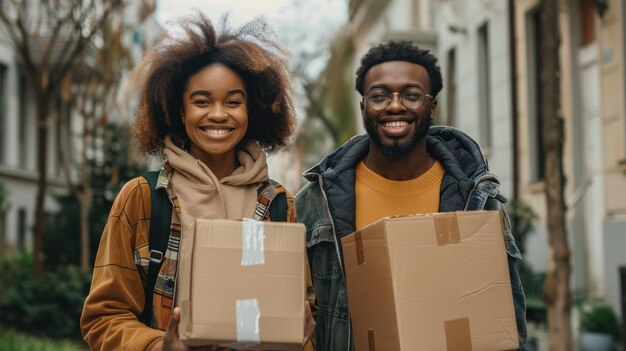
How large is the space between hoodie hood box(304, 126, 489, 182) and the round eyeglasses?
0.33 m

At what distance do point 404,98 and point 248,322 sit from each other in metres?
1.21

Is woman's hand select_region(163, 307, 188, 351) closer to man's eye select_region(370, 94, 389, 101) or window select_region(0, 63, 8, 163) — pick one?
man's eye select_region(370, 94, 389, 101)

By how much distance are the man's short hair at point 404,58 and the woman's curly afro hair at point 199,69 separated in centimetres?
41

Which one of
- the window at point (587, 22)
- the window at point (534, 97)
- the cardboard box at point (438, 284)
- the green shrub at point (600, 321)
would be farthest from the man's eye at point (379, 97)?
the window at point (534, 97)

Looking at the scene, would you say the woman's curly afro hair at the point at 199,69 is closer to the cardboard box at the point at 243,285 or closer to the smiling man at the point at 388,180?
the smiling man at the point at 388,180

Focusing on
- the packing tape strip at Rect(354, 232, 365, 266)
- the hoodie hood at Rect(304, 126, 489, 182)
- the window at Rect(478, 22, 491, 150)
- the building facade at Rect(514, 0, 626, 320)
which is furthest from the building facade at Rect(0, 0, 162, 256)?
the packing tape strip at Rect(354, 232, 365, 266)

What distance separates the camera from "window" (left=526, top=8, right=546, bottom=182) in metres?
12.0

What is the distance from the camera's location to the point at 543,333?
30.4 ft

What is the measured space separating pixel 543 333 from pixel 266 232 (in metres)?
7.26

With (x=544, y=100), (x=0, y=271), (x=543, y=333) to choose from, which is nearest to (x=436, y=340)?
(x=544, y=100)

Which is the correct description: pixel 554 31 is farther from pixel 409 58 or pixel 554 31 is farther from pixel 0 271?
pixel 0 271

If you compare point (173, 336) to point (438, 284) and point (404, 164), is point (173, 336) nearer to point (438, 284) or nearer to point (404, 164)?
point (438, 284)

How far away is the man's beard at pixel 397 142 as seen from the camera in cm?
334

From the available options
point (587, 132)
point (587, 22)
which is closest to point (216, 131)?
point (587, 132)
